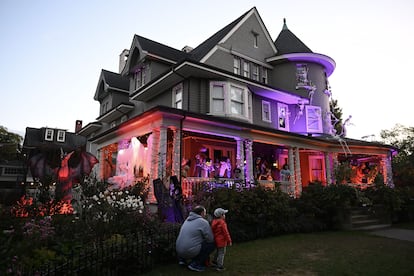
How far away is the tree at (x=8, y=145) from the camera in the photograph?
3472 centimetres

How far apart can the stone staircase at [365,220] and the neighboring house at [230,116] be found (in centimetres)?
301

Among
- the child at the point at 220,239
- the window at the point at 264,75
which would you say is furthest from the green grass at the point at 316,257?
the window at the point at 264,75

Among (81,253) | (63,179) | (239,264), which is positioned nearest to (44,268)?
(81,253)

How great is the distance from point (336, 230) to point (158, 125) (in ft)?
29.9

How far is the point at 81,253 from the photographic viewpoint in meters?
4.97

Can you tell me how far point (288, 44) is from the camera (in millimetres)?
21750

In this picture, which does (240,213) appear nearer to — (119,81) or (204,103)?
(204,103)

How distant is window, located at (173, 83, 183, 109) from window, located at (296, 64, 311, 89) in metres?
8.88

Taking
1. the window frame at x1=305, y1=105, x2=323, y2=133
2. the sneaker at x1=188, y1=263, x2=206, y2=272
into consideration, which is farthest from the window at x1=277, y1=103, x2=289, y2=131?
the sneaker at x1=188, y1=263, x2=206, y2=272

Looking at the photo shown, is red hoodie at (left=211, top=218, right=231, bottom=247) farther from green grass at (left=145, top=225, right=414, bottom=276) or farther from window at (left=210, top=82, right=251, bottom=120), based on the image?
window at (left=210, top=82, right=251, bottom=120)

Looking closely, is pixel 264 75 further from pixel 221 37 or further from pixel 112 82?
pixel 112 82

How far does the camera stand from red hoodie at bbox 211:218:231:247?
5864mm

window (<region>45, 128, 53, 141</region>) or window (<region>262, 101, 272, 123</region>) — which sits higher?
window (<region>45, 128, 53, 141</region>)

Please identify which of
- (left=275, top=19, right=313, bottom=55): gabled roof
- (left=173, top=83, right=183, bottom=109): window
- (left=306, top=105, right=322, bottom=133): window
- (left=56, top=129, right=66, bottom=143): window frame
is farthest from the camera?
(left=56, top=129, right=66, bottom=143): window frame
